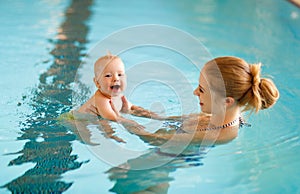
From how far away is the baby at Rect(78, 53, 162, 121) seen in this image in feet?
8.37

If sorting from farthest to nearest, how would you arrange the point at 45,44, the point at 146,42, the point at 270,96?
the point at 146,42
the point at 45,44
the point at 270,96

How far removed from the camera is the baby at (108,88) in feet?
8.37

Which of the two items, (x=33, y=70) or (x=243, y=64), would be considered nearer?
(x=243, y=64)

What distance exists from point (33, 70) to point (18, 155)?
1.31 metres

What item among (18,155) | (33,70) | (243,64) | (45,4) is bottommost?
(18,155)

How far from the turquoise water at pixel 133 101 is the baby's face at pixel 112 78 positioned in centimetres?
20

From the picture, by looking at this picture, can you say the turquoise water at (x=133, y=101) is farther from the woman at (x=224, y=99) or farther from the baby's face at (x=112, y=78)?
the baby's face at (x=112, y=78)

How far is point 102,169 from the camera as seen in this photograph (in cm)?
222

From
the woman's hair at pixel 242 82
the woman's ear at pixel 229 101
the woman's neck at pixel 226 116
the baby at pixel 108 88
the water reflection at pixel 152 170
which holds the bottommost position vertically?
the water reflection at pixel 152 170

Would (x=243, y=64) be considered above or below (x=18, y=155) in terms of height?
above

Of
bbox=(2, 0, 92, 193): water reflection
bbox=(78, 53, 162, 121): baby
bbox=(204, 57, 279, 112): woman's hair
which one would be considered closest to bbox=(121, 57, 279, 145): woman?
bbox=(204, 57, 279, 112): woman's hair

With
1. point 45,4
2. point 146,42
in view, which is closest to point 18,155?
point 146,42

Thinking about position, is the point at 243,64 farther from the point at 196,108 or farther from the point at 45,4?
the point at 45,4

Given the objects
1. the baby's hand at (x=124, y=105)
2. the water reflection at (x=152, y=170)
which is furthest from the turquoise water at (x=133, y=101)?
the baby's hand at (x=124, y=105)
